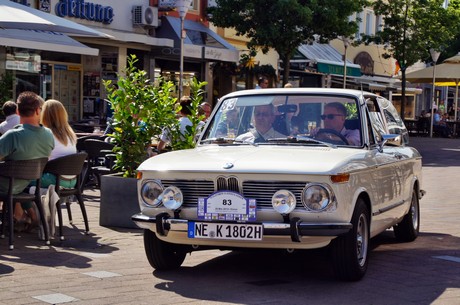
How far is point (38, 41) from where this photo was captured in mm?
14617

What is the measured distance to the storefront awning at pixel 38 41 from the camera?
1388 centimetres

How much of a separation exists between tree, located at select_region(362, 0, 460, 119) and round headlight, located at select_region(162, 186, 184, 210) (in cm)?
3029

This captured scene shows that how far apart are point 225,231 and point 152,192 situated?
2.63 feet

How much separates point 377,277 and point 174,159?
6.61 feet

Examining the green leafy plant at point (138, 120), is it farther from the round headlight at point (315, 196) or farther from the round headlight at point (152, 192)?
the round headlight at point (315, 196)

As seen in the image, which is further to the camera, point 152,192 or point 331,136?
point 331,136

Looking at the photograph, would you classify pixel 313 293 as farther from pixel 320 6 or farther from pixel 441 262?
pixel 320 6

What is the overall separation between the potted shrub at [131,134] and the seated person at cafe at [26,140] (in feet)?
4.07

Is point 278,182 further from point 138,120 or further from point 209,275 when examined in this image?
point 138,120

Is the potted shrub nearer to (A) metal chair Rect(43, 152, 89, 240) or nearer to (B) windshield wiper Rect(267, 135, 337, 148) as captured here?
(A) metal chair Rect(43, 152, 89, 240)

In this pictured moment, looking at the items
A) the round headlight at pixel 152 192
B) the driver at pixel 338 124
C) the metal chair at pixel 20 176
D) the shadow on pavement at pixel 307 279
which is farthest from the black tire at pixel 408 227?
the metal chair at pixel 20 176

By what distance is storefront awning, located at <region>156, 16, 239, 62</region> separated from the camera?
27.3 m

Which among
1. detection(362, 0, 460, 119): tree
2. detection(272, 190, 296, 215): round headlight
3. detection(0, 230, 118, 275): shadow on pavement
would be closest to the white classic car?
detection(272, 190, 296, 215): round headlight

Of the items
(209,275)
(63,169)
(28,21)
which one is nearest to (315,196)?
(209,275)
